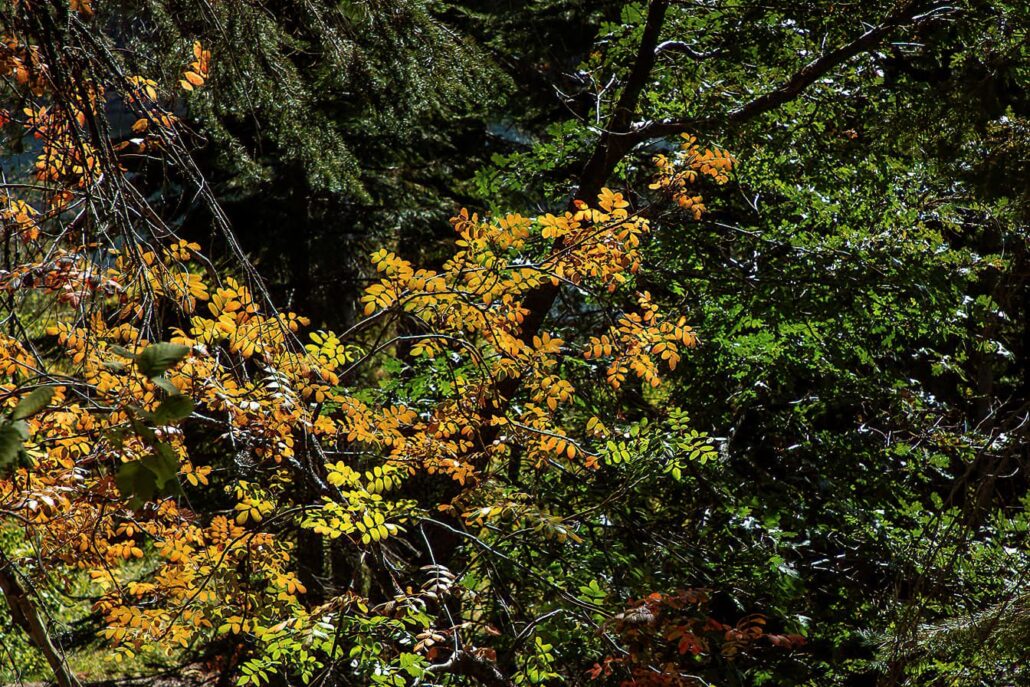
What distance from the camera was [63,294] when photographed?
11.2 ft

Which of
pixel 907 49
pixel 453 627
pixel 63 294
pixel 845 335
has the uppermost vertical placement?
pixel 907 49

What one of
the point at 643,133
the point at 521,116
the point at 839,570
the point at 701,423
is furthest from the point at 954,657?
the point at 521,116

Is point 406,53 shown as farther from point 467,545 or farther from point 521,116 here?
point 521,116

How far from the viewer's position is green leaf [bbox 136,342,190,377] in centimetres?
125

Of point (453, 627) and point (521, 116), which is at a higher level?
point (521, 116)

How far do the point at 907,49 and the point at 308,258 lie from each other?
4611 mm

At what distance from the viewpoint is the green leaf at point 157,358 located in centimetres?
125

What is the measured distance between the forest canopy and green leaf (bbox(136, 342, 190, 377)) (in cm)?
106

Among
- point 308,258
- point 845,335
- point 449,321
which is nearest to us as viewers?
point 449,321

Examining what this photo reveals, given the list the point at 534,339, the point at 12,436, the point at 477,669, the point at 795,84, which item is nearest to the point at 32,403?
the point at 12,436

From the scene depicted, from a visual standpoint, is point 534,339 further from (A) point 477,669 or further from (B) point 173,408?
(B) point 173,408

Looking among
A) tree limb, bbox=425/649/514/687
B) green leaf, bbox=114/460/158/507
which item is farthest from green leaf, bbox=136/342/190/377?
tree limb, bbox=425/649/514/687

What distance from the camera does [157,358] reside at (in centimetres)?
126

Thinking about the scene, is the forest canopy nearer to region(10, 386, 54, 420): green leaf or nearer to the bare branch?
the bare branch
